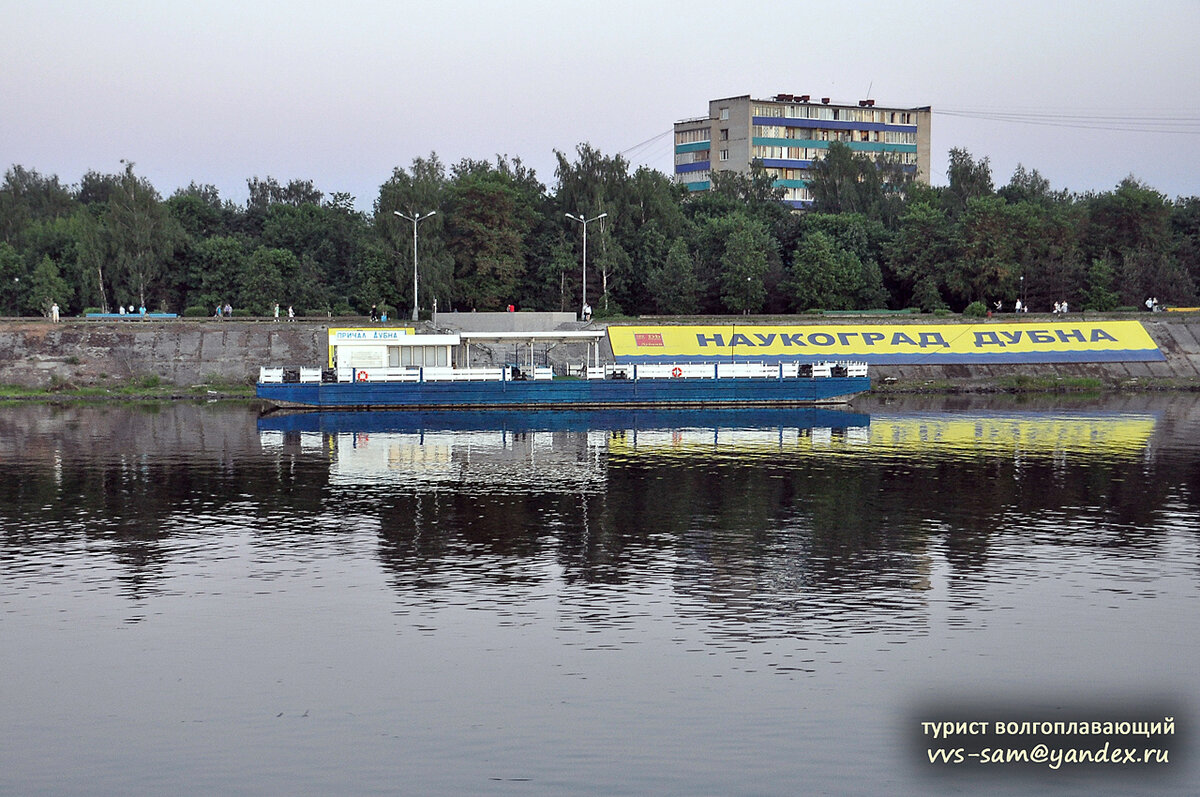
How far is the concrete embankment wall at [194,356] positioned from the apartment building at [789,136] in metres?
85.7

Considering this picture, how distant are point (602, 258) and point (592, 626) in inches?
3265

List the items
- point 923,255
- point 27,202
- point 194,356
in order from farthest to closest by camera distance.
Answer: point 27,202 < point 923,255 < point 194,356

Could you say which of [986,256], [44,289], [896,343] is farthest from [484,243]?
[986,256]

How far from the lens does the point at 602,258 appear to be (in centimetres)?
10538

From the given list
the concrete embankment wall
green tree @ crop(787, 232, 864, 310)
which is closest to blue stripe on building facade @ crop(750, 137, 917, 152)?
green tree @ crop(787, 232, 864, 310)

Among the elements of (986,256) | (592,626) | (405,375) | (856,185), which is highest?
(856,185)

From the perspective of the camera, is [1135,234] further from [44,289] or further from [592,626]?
[592,626]

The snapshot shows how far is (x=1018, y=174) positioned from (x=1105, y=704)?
129m

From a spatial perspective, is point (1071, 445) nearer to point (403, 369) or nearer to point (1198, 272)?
point (403, 369)

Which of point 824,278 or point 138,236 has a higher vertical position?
point 138,236

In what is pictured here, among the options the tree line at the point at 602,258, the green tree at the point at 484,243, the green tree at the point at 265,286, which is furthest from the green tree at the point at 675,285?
the green tree at the point at 265,286

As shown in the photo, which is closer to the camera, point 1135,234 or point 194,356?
point 194,356

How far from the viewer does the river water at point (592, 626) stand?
18047mm

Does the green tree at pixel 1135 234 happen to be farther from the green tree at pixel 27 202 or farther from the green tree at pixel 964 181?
the green tree at pixel 27 202
